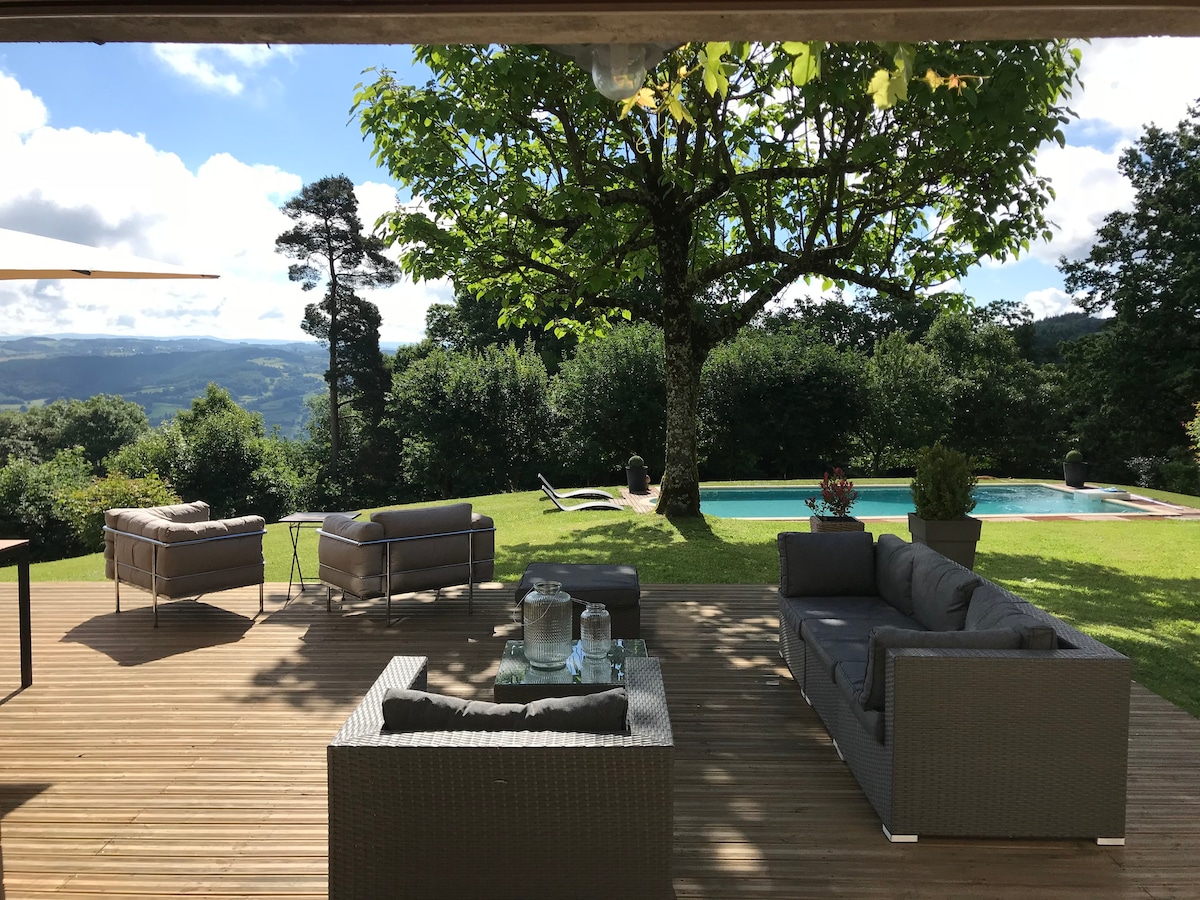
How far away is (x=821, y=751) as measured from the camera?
4.25 meters

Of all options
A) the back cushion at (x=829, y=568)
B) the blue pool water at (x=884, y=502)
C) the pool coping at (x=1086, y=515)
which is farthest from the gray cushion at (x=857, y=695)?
the blue pool water at (x=884, y=502)

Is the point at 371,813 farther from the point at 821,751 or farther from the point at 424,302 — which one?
the point at 424,302

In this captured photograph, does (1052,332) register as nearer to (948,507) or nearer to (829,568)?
(948,507)

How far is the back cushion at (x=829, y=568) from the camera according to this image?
5395mm

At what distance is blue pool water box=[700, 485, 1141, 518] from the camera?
1429cm

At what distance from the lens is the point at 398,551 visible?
6590mm

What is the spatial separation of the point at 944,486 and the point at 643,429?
11.4m

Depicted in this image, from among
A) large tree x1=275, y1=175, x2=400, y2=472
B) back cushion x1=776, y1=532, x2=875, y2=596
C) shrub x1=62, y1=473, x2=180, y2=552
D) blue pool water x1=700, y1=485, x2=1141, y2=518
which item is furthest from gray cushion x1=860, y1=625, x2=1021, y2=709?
large tree x1=275, y1=175, x2=400, y2=472

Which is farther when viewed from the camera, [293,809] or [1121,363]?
[1121,363]

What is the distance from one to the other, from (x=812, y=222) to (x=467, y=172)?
4260 mm

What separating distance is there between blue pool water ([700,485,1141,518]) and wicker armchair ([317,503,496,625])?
746 cm

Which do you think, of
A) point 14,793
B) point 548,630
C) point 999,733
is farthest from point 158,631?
point 999,733

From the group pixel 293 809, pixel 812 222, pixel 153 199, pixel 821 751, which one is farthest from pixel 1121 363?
pixel 153 199

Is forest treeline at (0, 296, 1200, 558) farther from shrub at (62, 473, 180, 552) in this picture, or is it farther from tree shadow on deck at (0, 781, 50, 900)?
tree shadow on deck at (0, 781, 50, 900)
